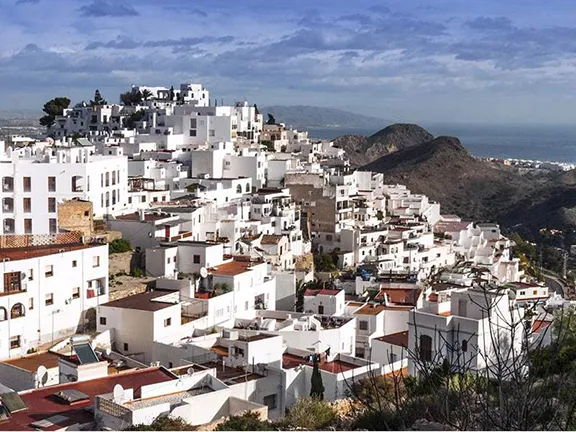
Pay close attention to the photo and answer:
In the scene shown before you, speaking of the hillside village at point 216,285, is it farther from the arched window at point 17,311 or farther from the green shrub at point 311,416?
the green shrub at point 311,416

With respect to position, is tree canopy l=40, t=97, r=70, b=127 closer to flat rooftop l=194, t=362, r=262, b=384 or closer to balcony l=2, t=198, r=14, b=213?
balcony l=2, t=198, r=14, b=213

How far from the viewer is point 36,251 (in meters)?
19.0

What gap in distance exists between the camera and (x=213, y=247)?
76.2ft

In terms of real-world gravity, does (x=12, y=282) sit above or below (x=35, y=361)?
above

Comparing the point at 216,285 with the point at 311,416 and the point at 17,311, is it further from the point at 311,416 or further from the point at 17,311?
the point at 311,416

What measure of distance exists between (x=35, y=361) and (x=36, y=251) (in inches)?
136

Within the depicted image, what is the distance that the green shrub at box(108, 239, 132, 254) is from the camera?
23.0 metres

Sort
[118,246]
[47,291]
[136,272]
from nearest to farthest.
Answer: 1. [47,291]
2. [136,272]
3. [118,246]

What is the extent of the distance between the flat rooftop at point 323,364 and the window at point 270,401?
3.37ft

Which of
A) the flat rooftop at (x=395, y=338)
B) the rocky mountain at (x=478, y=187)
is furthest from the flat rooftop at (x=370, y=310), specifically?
the rocky mountain at (x=478, y=187)

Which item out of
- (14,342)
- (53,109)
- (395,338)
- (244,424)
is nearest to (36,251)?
(14,342)

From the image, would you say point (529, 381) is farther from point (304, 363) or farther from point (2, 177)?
point (2, 177)

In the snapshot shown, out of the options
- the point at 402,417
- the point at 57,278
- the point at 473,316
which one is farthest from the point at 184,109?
the point at 402,417

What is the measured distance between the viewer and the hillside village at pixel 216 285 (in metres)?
14.2
